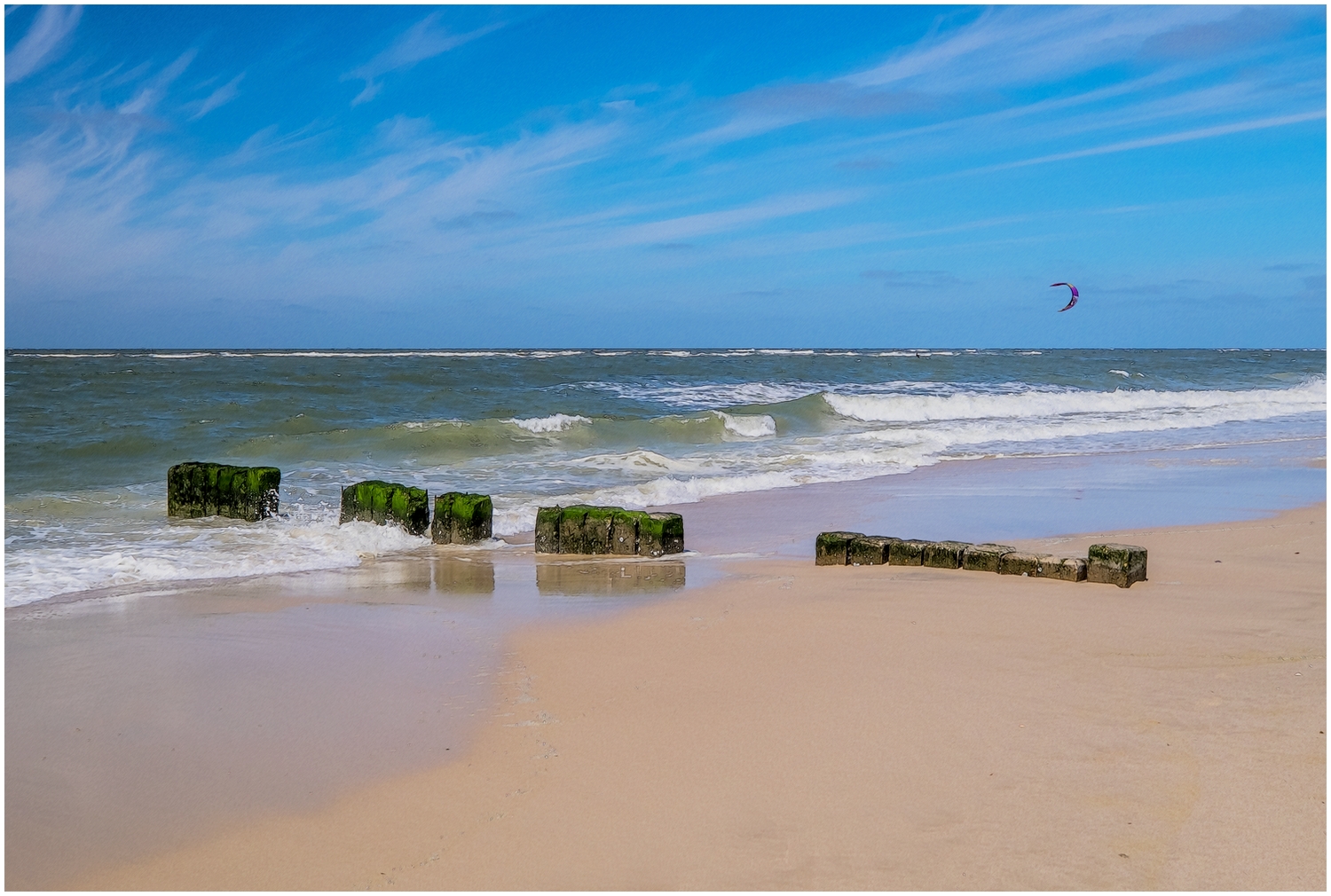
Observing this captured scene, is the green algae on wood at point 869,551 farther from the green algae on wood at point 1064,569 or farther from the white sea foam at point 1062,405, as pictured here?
the white sea foam at point 1062,405

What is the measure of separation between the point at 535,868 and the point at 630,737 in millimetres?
917

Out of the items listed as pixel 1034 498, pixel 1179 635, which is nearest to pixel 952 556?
pixel 1179 635

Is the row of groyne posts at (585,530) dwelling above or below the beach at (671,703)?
above

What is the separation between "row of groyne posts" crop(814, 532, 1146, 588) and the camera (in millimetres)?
6105

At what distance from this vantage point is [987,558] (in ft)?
21.2

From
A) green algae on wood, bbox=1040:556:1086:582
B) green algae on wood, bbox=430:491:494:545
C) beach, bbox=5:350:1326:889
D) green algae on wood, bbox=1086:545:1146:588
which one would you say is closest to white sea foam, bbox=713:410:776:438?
beach, bbox=5:350:1326:889

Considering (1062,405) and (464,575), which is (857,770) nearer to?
(464,575)

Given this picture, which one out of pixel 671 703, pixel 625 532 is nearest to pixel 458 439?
pixel 625 532

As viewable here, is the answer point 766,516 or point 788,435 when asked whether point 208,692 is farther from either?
point 788,435

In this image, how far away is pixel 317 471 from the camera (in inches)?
517

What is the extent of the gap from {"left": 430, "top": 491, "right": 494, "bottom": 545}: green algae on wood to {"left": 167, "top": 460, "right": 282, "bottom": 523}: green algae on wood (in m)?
1.65

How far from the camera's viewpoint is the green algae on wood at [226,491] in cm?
891

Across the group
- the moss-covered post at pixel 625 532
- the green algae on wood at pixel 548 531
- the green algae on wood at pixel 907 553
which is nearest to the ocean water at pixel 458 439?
the green algae on wood at pixel 548 531

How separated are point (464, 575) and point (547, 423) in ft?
41.8
